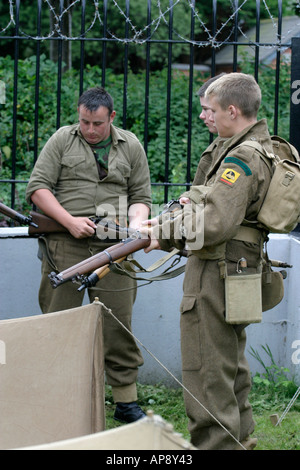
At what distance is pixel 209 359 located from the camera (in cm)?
372

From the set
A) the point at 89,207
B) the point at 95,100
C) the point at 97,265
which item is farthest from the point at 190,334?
the point at 95,100

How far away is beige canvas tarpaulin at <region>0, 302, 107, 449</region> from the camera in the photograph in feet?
11.9

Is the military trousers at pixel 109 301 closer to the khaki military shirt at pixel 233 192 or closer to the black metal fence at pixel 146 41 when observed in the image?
the black metal fence at pixel 146 41

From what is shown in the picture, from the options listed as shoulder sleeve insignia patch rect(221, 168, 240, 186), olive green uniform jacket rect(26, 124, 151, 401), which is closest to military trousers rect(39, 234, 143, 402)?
olive green uniform jacket rect(26, 124, 151, 401)

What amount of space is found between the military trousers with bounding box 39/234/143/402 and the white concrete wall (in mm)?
573

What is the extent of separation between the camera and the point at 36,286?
5.49 metres

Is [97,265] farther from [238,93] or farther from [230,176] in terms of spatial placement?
[238,93]

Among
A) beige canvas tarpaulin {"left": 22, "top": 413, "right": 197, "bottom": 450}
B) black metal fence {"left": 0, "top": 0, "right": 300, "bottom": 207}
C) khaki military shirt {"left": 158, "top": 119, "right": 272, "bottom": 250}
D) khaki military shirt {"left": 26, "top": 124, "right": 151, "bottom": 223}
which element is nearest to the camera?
beige canvas tarpaulin {"left": 22, "top": 413, "right": 197, "bottom": 450}

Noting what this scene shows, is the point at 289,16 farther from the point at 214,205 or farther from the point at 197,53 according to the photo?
the point at 214,205

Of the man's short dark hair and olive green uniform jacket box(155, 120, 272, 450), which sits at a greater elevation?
the man's short dark hair

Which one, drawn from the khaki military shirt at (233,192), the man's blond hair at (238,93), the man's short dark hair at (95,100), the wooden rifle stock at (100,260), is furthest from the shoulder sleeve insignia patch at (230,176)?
the man's short dark hair at (95,100)

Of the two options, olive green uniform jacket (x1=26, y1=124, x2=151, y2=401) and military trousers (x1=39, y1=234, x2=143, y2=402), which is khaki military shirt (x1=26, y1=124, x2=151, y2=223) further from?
military trousers (x1=39, y1=234, x2=143, y2=402)
